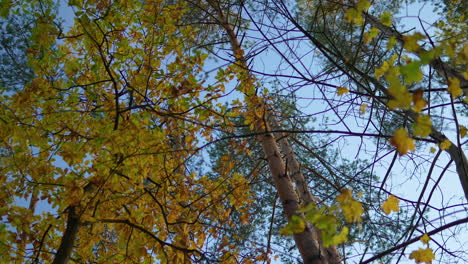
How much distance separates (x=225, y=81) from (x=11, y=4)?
162 cm

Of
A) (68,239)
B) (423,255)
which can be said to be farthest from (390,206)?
(68,239)

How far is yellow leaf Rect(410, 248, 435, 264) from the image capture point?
5.38 ft

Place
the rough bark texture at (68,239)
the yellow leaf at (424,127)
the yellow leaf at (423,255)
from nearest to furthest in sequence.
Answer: the yellow leaf at (424,127) < the yellow leaf at (423,255) < the rough bark texture at (68,239)

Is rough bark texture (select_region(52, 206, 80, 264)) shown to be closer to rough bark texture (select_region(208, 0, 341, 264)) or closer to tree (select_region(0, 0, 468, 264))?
tree (select_region(0, 0, 468, 264))

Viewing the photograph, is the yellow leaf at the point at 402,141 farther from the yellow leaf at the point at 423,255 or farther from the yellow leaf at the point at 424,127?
the yellow leaf at the point at 423,255

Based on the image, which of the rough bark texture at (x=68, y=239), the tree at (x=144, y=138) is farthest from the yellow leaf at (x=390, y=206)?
the rough bark texture at (x=68, y=239)

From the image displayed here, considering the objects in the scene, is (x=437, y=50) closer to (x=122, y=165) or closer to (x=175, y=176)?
(x=122, y=165)

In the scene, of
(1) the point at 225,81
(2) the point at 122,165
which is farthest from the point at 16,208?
(1) the point at 225,81

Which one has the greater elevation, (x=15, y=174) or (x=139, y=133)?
(x=15, y=174)

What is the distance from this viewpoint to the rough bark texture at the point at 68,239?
7.54ft

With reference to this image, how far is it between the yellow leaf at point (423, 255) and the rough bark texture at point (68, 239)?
6.63 feet

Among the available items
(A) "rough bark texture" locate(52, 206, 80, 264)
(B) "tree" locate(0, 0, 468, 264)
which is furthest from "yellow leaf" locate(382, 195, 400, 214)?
(A) "rough bark texture" locate(52, 206, 80, 264)

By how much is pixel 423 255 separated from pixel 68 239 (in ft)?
7.00

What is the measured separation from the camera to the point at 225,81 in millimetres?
2934
